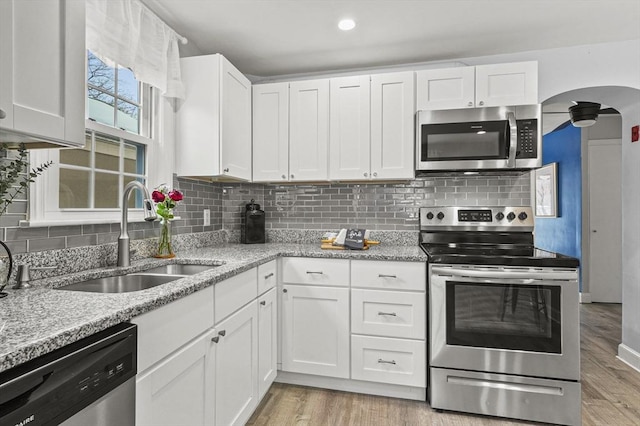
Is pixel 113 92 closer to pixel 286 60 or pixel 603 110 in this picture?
pixel 286 60

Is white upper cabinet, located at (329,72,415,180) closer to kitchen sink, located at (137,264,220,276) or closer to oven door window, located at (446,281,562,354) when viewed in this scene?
oven door window, located at (446,281,562,354)

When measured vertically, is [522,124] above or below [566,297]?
above

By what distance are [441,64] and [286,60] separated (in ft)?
4.05

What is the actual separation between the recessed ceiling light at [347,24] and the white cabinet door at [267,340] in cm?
175

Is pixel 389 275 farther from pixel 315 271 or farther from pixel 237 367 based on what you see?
pixel 237 367

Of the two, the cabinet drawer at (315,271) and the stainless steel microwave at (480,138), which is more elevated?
the stainless steel microwave at (480,138)

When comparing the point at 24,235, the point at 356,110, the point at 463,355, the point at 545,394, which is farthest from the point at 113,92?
the point at 545,394

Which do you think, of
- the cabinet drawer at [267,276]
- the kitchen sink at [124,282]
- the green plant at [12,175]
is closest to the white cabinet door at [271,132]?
Result: the cabinet drawer at [267,276]

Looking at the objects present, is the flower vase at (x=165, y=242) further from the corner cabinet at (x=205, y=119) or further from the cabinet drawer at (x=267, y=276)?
the cabinet drawer at (x=267, y=276)

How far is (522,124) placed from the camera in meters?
2.39

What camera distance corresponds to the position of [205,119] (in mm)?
2354

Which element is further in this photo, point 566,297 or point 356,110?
point 356,110

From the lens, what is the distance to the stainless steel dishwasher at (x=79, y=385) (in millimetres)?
721

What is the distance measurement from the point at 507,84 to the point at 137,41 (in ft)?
7.64
